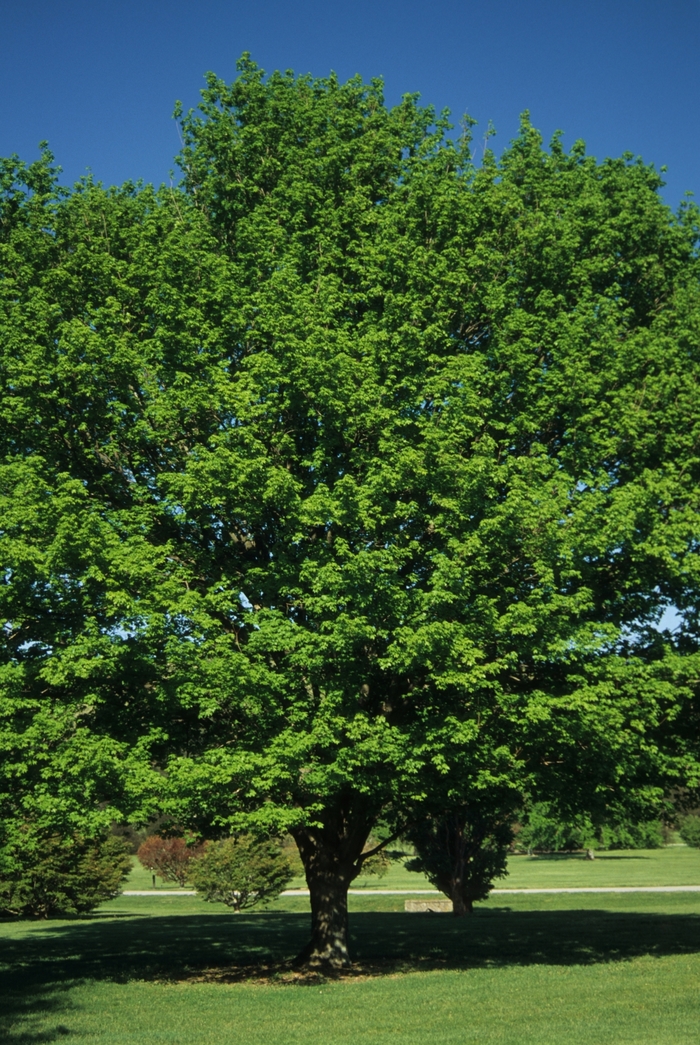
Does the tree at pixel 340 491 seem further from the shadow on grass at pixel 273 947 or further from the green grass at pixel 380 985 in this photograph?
the shadow on grass at pixel 273 947

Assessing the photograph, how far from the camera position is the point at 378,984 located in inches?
629

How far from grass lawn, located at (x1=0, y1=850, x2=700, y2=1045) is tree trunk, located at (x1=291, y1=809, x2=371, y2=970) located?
0.74m

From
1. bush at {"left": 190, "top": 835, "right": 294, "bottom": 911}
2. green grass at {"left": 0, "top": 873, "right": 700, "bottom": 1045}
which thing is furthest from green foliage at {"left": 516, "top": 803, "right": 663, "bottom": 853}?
green grass at {"left": 0, "top": 873, "right": 700, "bottom": 1045}

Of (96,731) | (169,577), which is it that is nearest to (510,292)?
(169,577)

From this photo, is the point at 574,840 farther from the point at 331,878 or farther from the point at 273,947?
the point at 331,878

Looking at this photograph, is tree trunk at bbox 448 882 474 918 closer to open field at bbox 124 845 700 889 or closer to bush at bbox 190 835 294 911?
bush at bbox 190 835 294 911

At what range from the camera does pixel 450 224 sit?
57.4 feet

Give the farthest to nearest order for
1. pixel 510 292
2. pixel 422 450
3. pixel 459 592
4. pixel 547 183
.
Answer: pixel 547 183, pixel 510 292, pixel 422 450, pixel 459 592

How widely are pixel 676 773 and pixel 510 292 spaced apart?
8999 millimetres

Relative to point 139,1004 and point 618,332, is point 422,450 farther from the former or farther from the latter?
point 139,1004

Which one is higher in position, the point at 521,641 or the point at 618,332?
the point at 618,332

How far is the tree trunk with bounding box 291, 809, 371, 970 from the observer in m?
17.6

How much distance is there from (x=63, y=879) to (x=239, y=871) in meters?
6.11

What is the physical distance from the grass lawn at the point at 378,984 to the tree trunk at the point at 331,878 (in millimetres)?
736
